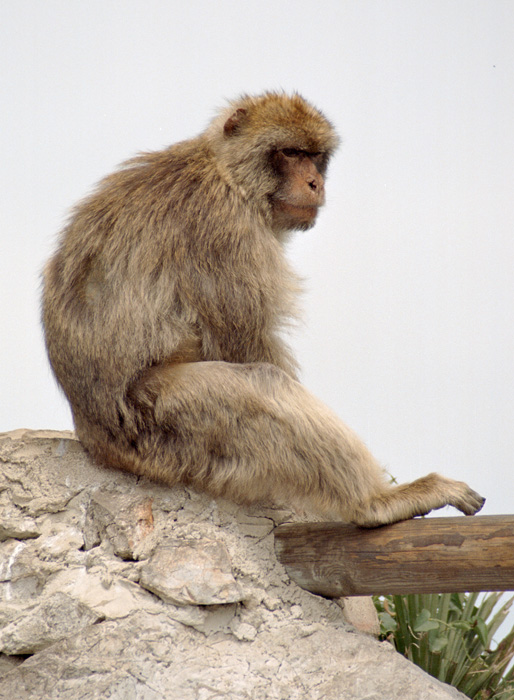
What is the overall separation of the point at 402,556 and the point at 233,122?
2.06 metres

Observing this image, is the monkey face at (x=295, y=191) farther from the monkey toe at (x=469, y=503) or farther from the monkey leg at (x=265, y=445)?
the monkey toe at (x=469, y=503)

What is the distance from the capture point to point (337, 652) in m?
3.11

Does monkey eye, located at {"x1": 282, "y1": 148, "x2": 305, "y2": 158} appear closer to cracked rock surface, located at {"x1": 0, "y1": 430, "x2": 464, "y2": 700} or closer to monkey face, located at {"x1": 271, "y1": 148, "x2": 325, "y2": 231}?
monkey face, located at {"x1": 271, "y1": 148, "x2": 325, "y2": 231}

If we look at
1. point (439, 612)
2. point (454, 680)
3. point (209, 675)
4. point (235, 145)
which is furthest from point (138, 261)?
point (454, 680)

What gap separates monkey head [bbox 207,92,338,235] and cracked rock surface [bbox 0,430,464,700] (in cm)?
132

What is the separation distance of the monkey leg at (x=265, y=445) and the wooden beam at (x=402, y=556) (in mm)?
91

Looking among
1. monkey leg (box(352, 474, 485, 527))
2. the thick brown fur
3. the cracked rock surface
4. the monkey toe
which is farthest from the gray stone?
the monkey toe

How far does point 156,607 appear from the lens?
3088mm

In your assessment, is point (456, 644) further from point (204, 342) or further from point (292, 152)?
point (292, 152)

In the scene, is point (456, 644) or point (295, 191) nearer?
point (295, 191)

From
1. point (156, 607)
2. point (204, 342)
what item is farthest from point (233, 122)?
point (156, 607)

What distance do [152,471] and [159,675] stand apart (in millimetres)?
771

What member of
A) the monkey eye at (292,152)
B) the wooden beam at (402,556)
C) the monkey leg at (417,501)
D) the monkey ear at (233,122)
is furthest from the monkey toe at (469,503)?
the monkey ear at (233,122)

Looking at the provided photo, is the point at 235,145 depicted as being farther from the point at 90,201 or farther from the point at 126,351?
the point at 126,351
